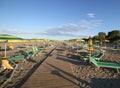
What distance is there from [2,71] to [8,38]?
12.5ft

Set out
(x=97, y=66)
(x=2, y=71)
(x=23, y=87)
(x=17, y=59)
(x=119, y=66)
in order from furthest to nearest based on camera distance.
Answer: (x=17, y=59), (x=97, y=66), (x=119, y=66), (x=2, y=71), (x=23, y=87)

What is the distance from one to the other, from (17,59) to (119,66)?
720 centimetres

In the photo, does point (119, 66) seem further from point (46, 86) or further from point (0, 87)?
point (0, 87)

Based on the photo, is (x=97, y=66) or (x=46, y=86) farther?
(x=97, y=66)

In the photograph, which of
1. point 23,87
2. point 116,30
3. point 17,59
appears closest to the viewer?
point 23,87

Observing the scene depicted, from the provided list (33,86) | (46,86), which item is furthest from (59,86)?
(33,86)

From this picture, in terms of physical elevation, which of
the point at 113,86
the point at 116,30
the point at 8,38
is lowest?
the point at 113,86

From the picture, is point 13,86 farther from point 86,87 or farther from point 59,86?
point 86,87

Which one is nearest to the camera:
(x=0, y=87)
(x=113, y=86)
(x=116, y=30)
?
(x=0, y=87)

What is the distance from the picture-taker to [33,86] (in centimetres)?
529

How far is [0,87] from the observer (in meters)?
5.57

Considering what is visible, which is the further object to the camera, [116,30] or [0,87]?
[116,30]

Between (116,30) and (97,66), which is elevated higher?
(116,30)

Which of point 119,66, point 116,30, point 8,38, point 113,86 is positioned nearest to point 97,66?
point 119,66
